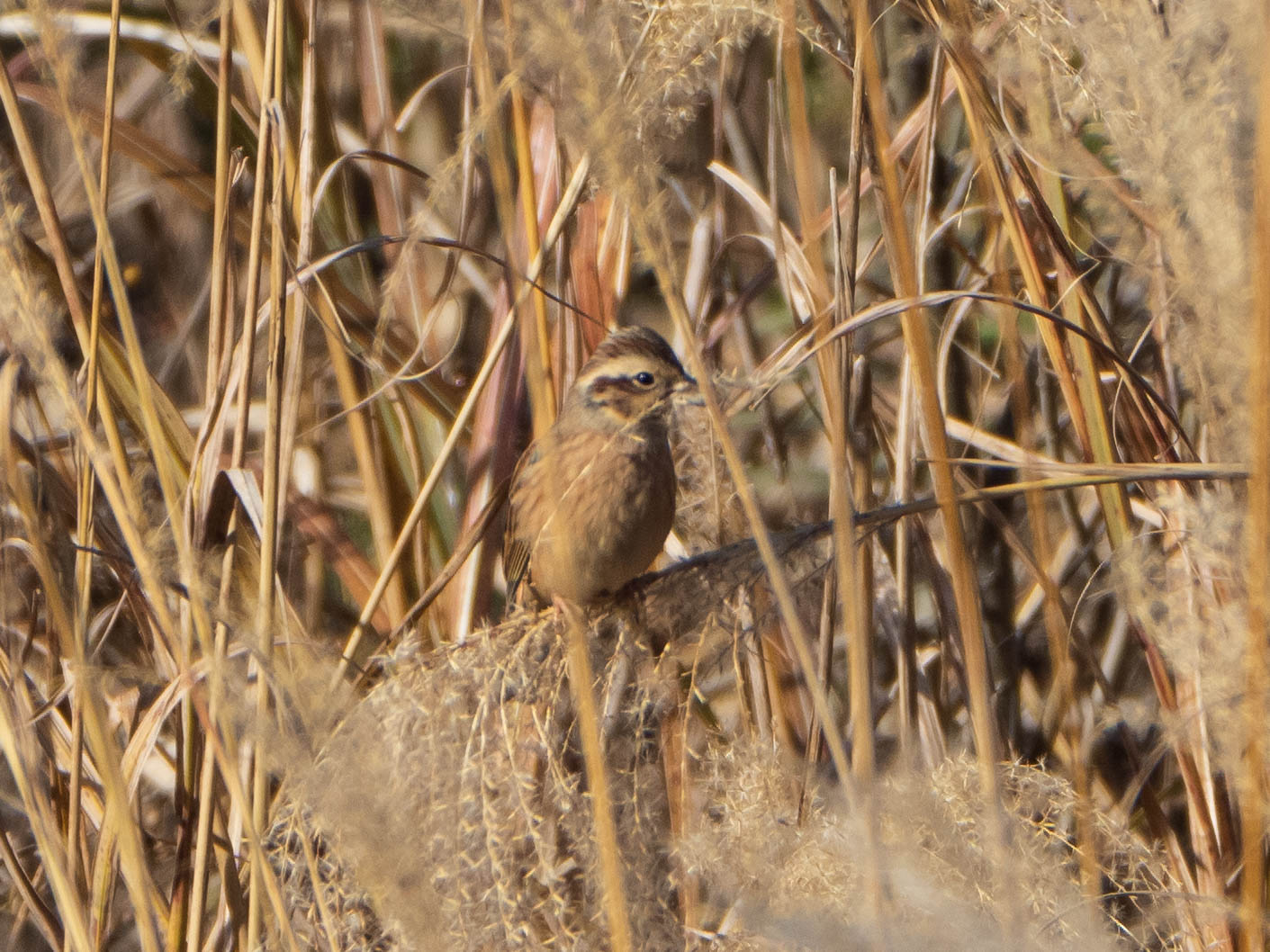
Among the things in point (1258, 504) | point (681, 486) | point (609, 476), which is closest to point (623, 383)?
point (609, 476)

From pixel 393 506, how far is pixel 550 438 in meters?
1.30

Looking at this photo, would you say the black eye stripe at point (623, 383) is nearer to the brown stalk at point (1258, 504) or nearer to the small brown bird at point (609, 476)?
the small brown bird at point (609, 476)

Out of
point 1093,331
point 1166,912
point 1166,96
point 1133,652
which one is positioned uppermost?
point 1166,96

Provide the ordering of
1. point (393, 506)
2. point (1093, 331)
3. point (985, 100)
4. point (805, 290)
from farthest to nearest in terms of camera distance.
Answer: point (393, 506) < point (805, 290) < point (1093, 331) < point (985, 100)

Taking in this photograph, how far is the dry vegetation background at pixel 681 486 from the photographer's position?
3.61 feet

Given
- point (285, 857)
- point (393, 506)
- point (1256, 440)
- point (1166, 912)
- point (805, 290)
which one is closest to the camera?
point (1256, 440)

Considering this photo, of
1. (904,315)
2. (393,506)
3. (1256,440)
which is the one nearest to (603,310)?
(393,506)

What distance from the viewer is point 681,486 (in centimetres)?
252

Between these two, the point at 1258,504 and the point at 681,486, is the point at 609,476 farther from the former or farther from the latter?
the point at 1258,504

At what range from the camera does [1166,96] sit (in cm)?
109

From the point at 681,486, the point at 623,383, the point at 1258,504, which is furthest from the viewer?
the point at 681,486

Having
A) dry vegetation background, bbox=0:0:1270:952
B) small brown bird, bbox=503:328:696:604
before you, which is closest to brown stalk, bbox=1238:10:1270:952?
dry vegetation background, bbox=0:0:1270:952

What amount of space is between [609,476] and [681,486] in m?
0.20

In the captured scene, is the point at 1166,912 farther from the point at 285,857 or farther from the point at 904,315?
the point at 285,857
